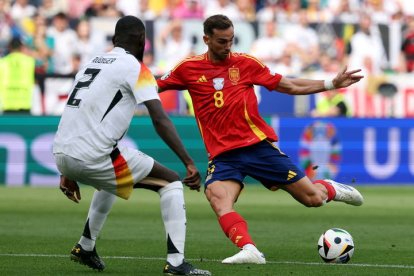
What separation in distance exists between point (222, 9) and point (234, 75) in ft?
54.2

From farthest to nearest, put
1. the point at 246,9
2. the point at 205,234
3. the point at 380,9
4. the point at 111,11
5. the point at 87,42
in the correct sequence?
the point at 380,9, the point at 246,9, the point at 111,11, the point at 87,42, the point at 205,234

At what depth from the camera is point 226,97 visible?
34.1 ft

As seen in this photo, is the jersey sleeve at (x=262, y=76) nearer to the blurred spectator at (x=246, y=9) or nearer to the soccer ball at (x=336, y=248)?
the soccer ball at (x=336, y=248)

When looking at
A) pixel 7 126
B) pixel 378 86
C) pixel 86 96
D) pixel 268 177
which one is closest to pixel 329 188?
pixel 268 177

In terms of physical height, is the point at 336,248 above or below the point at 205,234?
above

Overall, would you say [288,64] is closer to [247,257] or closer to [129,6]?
[129,6]

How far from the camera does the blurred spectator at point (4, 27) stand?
79.4 ft

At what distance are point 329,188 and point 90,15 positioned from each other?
15.4 m

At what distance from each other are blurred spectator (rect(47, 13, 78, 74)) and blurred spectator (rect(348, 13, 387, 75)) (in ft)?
20.9

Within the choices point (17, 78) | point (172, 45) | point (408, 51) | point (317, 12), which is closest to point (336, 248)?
point (17, 78)

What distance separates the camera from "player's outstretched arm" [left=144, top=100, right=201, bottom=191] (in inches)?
326

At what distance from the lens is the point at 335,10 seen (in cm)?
2841

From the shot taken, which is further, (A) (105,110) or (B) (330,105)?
(B) (330,105)

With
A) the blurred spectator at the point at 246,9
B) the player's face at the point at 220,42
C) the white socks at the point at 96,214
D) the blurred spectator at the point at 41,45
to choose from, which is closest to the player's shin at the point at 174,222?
the white socks at the point at 96,214
